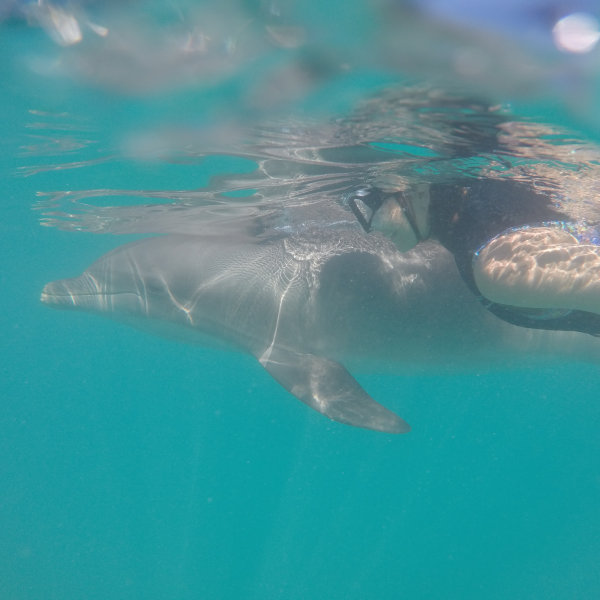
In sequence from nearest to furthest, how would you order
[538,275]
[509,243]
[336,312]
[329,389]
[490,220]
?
[538,275], [509,243], [490,220], [329,389], [336,312]

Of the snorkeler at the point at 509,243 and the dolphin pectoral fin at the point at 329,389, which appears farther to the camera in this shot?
the dolphin pectoral fin at the point at 329,389

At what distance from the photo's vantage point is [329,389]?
749 centimetres

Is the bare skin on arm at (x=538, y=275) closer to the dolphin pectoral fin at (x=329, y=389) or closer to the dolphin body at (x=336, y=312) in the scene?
the dolphin body at (x=336, y=312)

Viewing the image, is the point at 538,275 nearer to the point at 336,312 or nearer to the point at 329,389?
the point at 329,389

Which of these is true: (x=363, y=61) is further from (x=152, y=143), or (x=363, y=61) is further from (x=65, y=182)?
(x=65, y=182)

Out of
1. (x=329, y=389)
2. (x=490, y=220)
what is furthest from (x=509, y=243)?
(x=329, y=389)

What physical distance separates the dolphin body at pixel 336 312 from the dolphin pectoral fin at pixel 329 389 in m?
0.02

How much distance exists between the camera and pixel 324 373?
25.8 feet

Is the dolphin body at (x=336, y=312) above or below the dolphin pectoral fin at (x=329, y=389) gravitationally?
above

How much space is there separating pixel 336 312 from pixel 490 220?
10.1 ft

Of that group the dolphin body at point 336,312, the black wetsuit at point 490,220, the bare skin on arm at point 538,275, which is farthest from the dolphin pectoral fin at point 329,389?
the bare skin on arm at point 538,275

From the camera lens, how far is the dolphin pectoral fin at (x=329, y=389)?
6930mm

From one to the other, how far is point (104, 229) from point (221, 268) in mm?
9530

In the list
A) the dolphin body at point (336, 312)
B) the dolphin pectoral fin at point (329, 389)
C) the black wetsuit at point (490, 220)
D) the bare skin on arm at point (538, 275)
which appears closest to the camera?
the bare skin on arm at point (538, 275)
